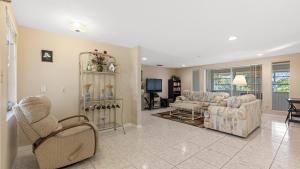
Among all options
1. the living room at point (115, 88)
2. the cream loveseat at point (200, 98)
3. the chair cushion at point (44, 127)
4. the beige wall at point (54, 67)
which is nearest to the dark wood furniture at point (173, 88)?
the cream loveseat at point (200, 98)

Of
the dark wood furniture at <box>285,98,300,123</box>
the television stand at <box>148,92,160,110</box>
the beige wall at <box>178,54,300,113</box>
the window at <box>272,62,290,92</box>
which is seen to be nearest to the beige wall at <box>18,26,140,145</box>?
the television stand at <box>148,92,160,110</box>

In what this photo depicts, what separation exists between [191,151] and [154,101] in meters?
5.06

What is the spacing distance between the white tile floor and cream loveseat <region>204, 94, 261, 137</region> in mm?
168

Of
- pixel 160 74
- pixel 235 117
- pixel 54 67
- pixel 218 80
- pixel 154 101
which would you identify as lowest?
pixel 154 101

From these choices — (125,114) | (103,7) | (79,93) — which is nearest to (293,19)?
(103,7)

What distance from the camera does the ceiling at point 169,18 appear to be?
75.1 inches

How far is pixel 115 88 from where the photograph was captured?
3740 mm

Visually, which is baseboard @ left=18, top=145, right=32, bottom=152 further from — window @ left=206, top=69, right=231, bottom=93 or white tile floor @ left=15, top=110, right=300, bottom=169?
window @ left=206, top=69, right=231, bottom=93

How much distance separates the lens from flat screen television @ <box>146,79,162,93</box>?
24.2 feet

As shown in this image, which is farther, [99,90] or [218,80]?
[218,80]

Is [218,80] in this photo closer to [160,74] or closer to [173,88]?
[173,88]

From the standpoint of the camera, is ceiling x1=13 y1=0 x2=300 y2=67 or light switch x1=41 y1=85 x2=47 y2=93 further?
light switch x1=41 y1=85 x2=47 y2=93

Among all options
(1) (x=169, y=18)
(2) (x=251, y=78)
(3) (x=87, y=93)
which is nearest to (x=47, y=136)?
(3) (x=87, y=93)

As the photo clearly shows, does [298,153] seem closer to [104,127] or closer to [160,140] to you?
[160,140]
